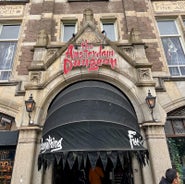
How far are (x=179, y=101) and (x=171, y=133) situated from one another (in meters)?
1.30

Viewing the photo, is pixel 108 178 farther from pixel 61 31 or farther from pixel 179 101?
pixel 61 31

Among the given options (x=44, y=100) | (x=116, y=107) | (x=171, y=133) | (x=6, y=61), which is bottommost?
(x=171, y=133)

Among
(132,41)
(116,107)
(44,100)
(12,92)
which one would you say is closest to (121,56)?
(132,41)

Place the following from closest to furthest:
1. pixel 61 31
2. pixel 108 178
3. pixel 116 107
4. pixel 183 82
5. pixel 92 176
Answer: pixel 116 107 → pixel 92 176 → pixel 108 178 → pixel 183 82 → pixel 61 31

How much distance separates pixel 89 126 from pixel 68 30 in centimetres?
621

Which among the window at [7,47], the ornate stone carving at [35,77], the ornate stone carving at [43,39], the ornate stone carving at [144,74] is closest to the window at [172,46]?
the ornate stone carving at [144,74]

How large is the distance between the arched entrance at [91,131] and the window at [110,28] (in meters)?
3.84

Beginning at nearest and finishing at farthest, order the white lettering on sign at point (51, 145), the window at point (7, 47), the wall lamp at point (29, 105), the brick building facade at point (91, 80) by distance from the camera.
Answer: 1. the white lettering on sign at point (51, 145)
2. the brick building facade at point (91, 80)
3. the wall lamp at point (29, 105)
4. the window at point (7, 47)

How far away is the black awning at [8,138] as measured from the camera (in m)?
6.55

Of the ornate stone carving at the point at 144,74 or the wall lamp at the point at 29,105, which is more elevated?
the ornate stone carving at the point at 144,74

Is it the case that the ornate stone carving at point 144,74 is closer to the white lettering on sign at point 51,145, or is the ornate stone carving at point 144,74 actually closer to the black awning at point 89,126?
the black awning at point 89,126

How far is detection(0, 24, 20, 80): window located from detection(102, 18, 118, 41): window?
14.7 ft

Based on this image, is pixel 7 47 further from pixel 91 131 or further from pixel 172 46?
pixel 172 46

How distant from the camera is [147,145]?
6113 mm
